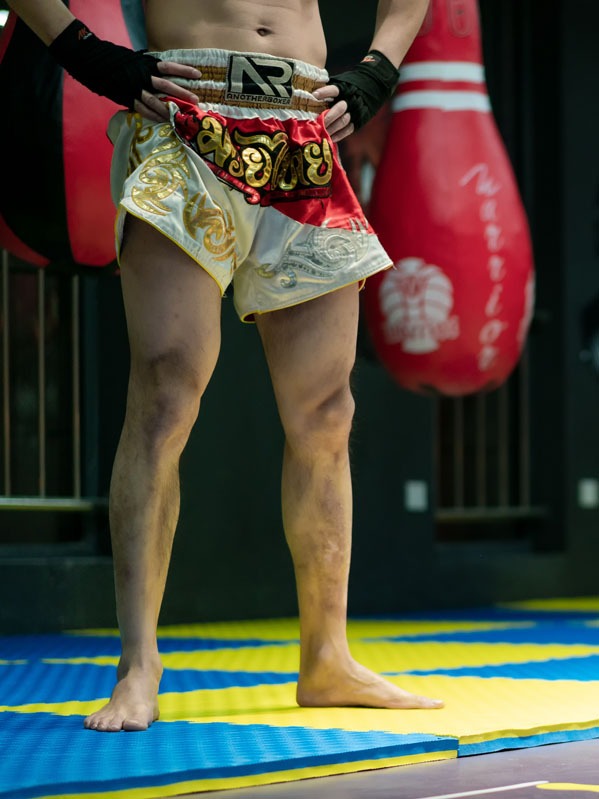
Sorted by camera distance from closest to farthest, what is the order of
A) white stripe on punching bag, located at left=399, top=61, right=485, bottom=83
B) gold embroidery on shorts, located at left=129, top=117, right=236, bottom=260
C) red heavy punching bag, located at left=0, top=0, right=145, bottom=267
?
gold embroidery on shorts, located at left=129, top=117, right=236, bottom=260
red heavy punching bag, located at left=0, top=0, right=145, bottom=267
white stripe on punching bag, located at left=399, top=61, right=485, bottom=83

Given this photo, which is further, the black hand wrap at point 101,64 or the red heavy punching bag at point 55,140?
the red heavy punching bag at point 55,140

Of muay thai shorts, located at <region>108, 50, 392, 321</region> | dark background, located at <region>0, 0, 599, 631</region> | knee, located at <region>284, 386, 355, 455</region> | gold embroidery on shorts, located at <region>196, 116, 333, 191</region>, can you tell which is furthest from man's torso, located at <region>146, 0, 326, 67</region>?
dark background, located at <region>0, 0, 599, 631</region>

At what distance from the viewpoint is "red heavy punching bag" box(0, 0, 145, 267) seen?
2.74m

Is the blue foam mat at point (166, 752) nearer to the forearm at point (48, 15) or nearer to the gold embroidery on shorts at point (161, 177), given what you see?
the gold embroidery on shorts at point (161, 177)

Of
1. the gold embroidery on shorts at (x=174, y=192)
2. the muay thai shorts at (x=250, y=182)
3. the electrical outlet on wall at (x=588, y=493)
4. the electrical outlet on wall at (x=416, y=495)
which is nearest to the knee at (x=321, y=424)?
the muay thai shorts at (x=250, y=182)

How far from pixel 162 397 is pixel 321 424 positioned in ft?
0.94

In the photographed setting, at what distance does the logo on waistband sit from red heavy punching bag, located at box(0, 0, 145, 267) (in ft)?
2.26

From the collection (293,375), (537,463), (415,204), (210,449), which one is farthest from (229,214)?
(537,463)

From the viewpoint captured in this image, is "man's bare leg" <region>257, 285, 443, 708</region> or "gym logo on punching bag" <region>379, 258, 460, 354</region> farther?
"gym logo on punching bag" <region>379, 258, 460, 354</region>

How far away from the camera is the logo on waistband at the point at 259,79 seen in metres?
2.13

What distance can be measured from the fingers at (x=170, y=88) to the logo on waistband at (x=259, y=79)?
7 centimetres

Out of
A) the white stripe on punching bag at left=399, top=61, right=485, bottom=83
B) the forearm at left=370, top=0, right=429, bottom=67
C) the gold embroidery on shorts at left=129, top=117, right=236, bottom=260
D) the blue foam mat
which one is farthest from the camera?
the white stripe on punching bag at left=399, top=61, right=485, bottom=83

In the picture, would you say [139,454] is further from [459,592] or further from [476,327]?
[459,592]

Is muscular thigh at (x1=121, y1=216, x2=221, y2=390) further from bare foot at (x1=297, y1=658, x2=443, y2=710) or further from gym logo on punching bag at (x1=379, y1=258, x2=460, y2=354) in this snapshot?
gym logo on punching bag at (x1=379, y1=258, x2=460, y2=354)
